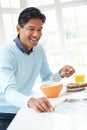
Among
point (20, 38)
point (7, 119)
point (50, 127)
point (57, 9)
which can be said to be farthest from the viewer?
point (57, 9)

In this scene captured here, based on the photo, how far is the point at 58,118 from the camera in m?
1.15

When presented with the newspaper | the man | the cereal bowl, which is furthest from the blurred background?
the newspaper

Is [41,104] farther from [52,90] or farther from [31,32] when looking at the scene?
[31,32]

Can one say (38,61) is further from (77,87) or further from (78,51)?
(78,51)

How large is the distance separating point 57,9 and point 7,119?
217cm

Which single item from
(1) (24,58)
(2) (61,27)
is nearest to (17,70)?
(1) (24,58)

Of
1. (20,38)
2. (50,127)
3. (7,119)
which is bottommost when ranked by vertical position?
(7,119)

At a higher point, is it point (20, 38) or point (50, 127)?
point (20, 38)

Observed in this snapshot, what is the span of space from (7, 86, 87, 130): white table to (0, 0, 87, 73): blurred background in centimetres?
237

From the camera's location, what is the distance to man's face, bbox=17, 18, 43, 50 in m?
1.82

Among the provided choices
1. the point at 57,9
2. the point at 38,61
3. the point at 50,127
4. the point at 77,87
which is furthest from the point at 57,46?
the point at 50,127

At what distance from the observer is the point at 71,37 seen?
3596 millimetres

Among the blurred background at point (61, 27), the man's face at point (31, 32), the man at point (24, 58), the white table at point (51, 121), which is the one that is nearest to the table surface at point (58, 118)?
the white table at point (51, 121)

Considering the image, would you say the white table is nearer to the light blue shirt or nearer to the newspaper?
the newspaper
